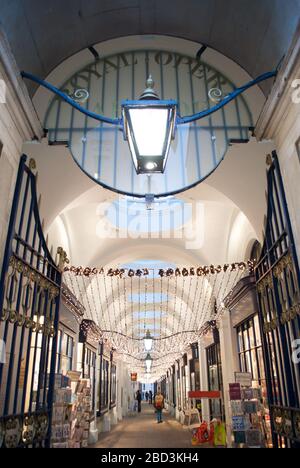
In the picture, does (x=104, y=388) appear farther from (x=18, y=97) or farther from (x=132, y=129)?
(x=132, y=129)

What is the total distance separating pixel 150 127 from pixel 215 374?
32.0ft

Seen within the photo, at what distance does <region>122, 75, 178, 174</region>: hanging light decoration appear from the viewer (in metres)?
2.61

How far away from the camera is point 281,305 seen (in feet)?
12.1

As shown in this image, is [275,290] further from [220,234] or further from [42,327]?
[220,234]

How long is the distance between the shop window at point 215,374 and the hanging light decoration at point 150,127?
8.27 metres

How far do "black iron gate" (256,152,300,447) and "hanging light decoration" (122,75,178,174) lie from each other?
1.41 meters

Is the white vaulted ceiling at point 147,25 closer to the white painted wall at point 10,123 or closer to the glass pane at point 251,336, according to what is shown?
the white painted wall at point 10,123

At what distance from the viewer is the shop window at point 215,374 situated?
33.2ft

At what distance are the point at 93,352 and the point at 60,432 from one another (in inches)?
294

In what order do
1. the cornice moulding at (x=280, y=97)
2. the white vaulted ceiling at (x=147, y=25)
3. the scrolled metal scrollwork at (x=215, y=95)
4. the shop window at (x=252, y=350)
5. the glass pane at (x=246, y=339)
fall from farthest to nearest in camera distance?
1. the glass pane at (x=246, y=339)
2. the shop window at (x=252, y=350)
3. the scrolled metal scrollwork at (x=215, y=95)
4. the white vaulted ceiling at (x=147, y=25)
5. the cornice moulding at (x=280, y=97)

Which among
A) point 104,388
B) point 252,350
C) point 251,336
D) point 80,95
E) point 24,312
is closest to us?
point 24,312

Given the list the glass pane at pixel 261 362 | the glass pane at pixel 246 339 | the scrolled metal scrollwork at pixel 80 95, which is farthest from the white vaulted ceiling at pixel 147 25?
the glass pane at pixel 246 339

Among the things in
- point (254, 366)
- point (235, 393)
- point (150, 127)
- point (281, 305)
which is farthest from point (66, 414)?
point (150, 127)
